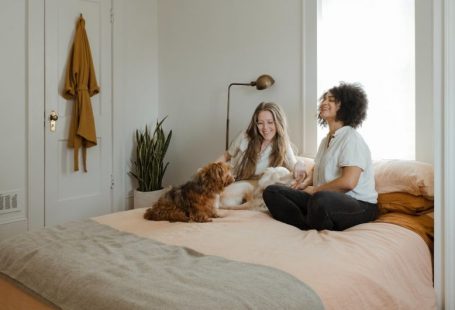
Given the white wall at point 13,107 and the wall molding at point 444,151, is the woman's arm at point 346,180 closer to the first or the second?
the wall molding at point 444,151

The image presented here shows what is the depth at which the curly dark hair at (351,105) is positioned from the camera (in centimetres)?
243

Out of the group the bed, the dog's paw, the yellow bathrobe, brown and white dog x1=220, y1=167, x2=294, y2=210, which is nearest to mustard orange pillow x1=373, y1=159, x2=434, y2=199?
the bed

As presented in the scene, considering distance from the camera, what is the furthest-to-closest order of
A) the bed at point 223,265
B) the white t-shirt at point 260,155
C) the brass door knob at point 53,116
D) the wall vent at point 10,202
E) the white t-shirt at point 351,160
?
the brass door knob at point 53,116, the wall vent at point 10,202, the white t-shirt at point 260,155, the white t-shirt at point 351,160, the bed at point 223,265

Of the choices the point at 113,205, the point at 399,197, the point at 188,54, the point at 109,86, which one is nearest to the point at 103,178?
the point at 113,205

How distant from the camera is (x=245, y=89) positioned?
3.62 metres

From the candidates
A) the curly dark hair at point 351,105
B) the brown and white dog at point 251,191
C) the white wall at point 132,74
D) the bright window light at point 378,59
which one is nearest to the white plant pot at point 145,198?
the white wall at point 132,74

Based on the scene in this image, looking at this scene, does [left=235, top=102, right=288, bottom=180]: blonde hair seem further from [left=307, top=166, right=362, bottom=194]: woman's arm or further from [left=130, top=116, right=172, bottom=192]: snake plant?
[left=130, top=116, right=172, bottom=192]: snake plant

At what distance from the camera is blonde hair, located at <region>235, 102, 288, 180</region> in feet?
9.28

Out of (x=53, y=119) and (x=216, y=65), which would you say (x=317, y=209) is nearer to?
(x=216, y=65)

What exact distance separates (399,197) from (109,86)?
288 cm

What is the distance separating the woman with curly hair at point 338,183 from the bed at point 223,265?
11cm

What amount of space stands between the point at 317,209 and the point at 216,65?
7.05ft

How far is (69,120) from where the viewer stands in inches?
148

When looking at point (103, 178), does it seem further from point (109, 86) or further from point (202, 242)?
point (202, 242)
